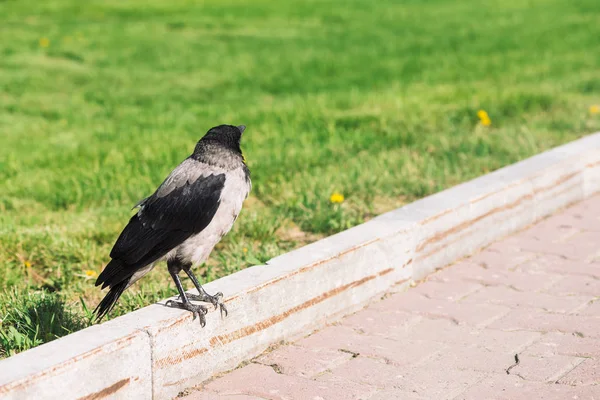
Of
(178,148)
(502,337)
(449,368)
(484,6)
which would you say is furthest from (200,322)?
(484,6)

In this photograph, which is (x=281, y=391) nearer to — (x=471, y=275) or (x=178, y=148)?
(x=471, y=275)

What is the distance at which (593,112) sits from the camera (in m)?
8.29

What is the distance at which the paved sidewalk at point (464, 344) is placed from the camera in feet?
11.7

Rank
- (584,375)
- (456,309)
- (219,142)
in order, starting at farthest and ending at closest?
(456,309)
(219,142)
(584,375)

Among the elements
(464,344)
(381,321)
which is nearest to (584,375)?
(464,344)

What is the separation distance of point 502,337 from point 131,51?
350 inches

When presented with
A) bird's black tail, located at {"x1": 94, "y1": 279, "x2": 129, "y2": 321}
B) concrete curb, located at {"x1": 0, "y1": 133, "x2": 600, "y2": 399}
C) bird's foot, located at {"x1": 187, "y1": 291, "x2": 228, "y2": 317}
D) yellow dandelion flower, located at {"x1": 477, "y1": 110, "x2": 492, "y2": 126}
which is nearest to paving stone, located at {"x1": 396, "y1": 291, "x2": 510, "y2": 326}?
concrete curb, located at {"x1": 0, "y1": 133, "x2": 600, "y2": 399}

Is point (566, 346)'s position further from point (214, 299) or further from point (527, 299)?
point (214, 299)

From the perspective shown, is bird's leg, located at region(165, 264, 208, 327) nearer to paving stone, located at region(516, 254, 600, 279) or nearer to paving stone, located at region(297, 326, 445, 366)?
paving stone, located at region(297, 326, 445, 366)

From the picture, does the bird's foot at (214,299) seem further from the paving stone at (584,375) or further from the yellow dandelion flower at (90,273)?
the paving stone at (584,375)

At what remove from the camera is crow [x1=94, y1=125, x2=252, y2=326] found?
12.4 feet

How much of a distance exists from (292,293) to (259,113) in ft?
15.6

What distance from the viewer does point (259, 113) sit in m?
8.67

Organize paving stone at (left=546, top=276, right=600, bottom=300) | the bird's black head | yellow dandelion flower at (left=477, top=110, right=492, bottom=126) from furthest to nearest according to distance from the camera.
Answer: yellow dandelion flower at (left=477, top=110, right=492, bottom=126) < paving stone at (left=546, top=276, right=600, bottom=300) < the bird's black head
